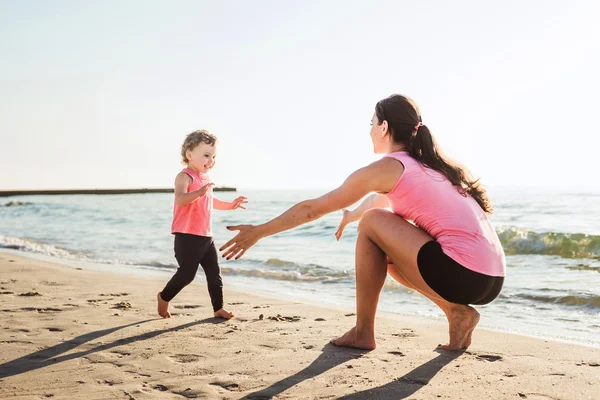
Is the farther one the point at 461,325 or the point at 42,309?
the point at 42,309

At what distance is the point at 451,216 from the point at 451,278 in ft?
1.09

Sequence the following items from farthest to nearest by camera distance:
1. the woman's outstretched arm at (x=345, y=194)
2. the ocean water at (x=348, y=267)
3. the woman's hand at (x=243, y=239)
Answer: the ocean water at (x=348, y=267) → the woman's outstretched arm at (x=345, y=194) → the woman's hand at (x=243, y=239)

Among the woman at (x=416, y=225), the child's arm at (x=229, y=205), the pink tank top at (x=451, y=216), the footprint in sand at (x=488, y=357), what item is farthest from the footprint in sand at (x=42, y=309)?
the footprint in sand at (x=488, y=357)

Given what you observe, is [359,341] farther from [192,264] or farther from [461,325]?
[192,264]

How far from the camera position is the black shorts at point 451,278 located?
310cm

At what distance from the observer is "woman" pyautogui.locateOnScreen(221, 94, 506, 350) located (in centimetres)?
306

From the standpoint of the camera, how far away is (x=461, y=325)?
3.44 meters

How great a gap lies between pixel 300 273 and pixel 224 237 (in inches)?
268

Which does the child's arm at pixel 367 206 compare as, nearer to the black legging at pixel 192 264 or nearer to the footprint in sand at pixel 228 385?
the black legging at pixel 192 264

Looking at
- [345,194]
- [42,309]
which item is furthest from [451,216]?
[42,309]

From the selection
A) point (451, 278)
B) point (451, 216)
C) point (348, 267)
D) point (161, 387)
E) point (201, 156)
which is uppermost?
point (201, 156)

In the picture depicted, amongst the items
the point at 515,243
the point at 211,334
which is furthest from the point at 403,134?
the point at 515,243

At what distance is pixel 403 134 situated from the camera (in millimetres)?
3277

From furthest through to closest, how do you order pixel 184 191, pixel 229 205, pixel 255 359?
pixel 229 205 < pixel 184 191 < pixel 255 359
